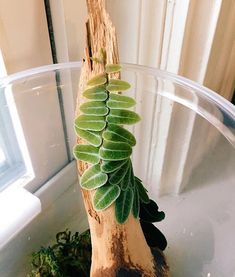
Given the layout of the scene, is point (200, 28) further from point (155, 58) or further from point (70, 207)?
point (70, 207)

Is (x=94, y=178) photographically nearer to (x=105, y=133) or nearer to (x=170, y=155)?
(x=105, y=133)

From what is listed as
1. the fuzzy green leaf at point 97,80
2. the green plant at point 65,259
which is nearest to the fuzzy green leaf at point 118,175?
the fuzzy green leaf at point 97,80

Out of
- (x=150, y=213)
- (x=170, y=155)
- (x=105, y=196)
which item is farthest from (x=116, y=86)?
(x=170, y=155)

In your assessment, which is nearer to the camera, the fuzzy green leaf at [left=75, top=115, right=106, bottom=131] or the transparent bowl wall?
the fuzzy green leaf at [left=75, top=115, right=106, bottom=131]

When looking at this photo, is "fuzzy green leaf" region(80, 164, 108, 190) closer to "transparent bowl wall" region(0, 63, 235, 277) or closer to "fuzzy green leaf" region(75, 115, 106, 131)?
"fuzzy green leaf" region(75, 115, 106, 131)

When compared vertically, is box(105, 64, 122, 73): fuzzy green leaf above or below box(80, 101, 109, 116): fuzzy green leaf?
above

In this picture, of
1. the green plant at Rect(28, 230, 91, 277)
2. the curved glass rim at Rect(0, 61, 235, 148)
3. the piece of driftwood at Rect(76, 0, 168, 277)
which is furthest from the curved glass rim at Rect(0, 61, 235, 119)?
the green plant at Rect(28, 230, 91, 277)

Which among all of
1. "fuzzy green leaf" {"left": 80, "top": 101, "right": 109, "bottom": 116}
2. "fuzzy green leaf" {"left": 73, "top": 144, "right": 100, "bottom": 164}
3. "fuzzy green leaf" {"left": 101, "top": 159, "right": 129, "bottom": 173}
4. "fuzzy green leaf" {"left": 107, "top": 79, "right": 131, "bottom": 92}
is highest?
"fuzzy green leaf" {"left": 107, "top": 79, "right": 131, "bottom": 92}
